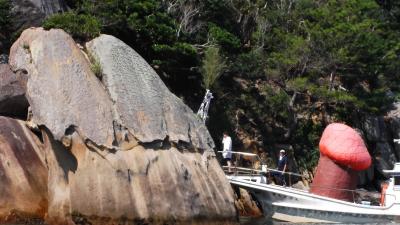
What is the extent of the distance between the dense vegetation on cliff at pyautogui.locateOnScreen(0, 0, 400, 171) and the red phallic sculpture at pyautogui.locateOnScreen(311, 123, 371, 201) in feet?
26.5

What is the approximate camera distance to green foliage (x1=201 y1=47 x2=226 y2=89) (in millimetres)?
29688

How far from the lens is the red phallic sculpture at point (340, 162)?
74.4 ft

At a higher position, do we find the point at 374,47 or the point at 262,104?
the point at 374,47

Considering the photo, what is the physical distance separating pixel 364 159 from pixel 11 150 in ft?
35.9

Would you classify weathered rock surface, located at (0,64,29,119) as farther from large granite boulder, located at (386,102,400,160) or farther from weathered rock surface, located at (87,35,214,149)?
large granite boulder, located at (386,102,400,160)

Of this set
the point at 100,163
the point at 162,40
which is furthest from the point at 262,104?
the point at 100,163

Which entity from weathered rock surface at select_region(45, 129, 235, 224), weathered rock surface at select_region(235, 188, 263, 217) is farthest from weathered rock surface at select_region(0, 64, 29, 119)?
weathered rock surface at select_region(235, 188, 263, 217)

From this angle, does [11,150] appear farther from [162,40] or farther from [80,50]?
[162,40]

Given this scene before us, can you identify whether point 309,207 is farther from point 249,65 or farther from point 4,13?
point 4,13

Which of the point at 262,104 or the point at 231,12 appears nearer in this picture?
the point at 262,104

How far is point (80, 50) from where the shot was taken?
21.5m

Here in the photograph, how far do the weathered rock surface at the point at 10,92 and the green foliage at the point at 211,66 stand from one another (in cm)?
942

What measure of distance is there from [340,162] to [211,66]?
8626 millimetres

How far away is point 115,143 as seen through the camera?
62.4 ft
